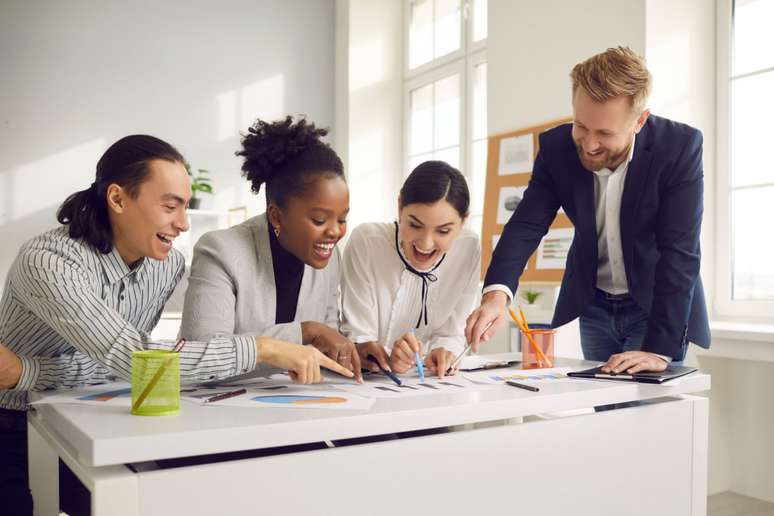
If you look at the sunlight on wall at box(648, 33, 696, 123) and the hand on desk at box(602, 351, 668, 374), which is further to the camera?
the sunlight on wall at box(648, 33, 696, 123)

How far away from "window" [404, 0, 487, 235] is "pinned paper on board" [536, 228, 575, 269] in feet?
3.55

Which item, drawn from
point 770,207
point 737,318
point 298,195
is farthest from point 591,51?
point 298,195

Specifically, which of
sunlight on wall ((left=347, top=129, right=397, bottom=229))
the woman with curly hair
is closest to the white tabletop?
the woman with curly hair

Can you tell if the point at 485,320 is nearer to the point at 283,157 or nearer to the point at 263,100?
the point at 283,157

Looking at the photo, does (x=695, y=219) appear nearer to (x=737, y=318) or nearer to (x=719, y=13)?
(x=737, y=318)

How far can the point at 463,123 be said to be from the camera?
4.82 metres

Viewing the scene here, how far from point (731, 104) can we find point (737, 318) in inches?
36.9

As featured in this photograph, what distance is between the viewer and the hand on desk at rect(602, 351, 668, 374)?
1.51 meters

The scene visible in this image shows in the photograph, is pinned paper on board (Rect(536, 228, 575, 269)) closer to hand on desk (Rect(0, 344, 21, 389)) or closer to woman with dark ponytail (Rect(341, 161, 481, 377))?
woman with dark ponytail (Rect(341, 161, 481, 377))

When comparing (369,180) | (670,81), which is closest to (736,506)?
(670,81)

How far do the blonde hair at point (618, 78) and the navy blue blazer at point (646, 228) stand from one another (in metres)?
0.17

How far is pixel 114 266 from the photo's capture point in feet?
4.53

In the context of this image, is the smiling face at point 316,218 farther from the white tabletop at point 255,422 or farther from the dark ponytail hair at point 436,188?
the white tabletop at point 255,422

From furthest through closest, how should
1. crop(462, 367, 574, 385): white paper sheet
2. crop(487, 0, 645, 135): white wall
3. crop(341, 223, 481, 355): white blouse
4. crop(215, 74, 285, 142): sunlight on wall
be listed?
crop(215, 74, 285, 142): sunlight on wall
crop(487, 0, 645, 135): white wall
crop(341, 223, 481, 355): white blouse
crop(462, 367, 574, 385): white paper sheet
